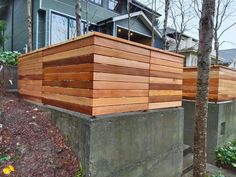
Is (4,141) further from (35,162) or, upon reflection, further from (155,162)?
(155,162)

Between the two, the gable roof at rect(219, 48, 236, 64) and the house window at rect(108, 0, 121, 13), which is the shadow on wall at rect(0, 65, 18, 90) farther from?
the gable roof at rect(219, 48, 236, 64)

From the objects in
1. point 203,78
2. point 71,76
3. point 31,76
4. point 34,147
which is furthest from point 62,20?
point 203,78

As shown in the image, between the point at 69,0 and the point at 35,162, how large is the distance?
9.53m

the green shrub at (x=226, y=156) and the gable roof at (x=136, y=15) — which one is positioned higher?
the gable roof at (x=136, y=15)

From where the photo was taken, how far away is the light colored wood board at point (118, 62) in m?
2.70

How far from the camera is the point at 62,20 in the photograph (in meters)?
10.3

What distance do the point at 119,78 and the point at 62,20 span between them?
27.3ft

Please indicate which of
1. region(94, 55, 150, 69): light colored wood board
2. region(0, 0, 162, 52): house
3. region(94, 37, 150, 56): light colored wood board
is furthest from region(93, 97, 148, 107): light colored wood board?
region(0, 0, 162, 52): house

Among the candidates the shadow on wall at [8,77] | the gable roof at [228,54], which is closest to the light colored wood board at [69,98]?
the shadow on wall at [8,77]

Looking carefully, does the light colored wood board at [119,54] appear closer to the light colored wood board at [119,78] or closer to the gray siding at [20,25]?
the light colored wood board at [119,78]

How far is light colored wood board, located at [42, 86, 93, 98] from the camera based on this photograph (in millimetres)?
2717

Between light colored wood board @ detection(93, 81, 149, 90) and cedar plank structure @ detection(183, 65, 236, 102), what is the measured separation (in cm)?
240

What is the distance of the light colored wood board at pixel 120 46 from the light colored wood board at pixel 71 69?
311 mm

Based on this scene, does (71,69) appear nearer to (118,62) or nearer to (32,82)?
(118,62)
